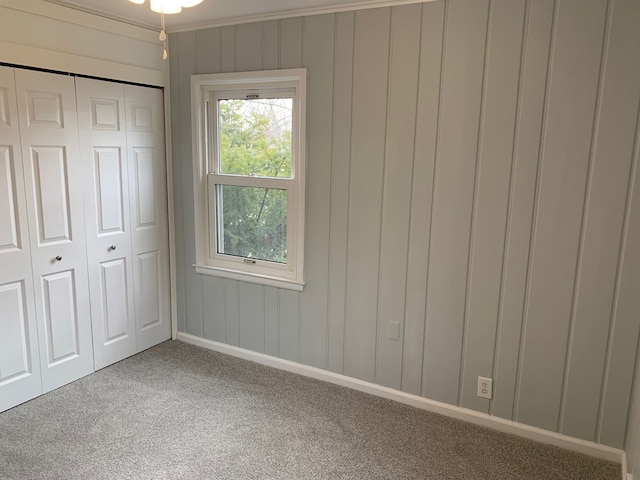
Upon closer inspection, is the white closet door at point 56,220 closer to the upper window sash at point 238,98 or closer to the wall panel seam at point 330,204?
the upper window sash at point 238,98

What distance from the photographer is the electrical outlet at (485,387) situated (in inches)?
100

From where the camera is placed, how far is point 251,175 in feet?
10.5

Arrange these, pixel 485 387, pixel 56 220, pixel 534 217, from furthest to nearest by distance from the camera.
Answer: pixel 56 220, pixel 485 387, pixel 534 217

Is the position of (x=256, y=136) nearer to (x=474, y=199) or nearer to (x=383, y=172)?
(x=383, y=172)

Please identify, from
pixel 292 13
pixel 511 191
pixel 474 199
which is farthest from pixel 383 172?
pixel 292 13

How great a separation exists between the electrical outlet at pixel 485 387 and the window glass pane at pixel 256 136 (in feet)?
5.69

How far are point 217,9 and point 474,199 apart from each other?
1.91 metres

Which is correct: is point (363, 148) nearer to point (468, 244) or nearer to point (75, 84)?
point (468, 244)

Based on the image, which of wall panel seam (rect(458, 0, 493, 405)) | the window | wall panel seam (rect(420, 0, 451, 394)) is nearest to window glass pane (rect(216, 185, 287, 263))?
the window

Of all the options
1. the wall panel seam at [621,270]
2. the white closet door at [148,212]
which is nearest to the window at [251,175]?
the white closet door at [148,212]

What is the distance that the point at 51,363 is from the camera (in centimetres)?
284

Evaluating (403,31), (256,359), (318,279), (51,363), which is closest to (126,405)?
(51,363)

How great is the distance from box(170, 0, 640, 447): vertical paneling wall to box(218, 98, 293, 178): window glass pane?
0.25 metres

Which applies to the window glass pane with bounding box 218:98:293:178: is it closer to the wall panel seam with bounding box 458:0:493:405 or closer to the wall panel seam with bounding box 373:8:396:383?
the wall panel seam with bounding box 373:8:396:383
